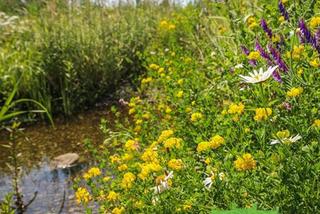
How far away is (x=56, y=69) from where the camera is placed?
635 cm

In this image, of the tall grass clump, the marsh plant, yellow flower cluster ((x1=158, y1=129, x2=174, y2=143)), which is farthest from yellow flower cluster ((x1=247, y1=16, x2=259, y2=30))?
the tall grass clump

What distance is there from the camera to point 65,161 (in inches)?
183

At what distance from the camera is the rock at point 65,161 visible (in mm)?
4605

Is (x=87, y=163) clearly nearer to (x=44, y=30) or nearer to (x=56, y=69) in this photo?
(x=56, y=69)

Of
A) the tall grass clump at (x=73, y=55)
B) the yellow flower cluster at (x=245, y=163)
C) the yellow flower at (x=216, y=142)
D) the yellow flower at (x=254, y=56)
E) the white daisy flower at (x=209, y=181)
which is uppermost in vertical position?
the yellow flower at (x=254, y=56)

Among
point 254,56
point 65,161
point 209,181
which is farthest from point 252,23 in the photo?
point 65,161

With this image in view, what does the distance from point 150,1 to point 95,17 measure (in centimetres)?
130

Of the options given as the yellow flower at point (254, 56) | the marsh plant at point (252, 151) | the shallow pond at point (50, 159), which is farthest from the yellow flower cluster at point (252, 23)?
the shallow pond at point (50, 159)

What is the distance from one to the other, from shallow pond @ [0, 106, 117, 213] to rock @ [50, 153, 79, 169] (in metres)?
0.05

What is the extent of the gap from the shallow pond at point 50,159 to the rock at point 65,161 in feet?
0.17

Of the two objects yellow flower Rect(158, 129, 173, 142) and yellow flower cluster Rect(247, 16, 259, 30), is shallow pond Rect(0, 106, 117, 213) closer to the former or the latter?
yellow flower Rect(158, 129, 173, 142)

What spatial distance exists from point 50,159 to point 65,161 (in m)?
0.25

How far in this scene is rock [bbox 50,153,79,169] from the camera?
4605 millimetres

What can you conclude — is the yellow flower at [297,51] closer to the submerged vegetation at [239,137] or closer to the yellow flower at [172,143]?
the submerged vegetation at [239,137]
